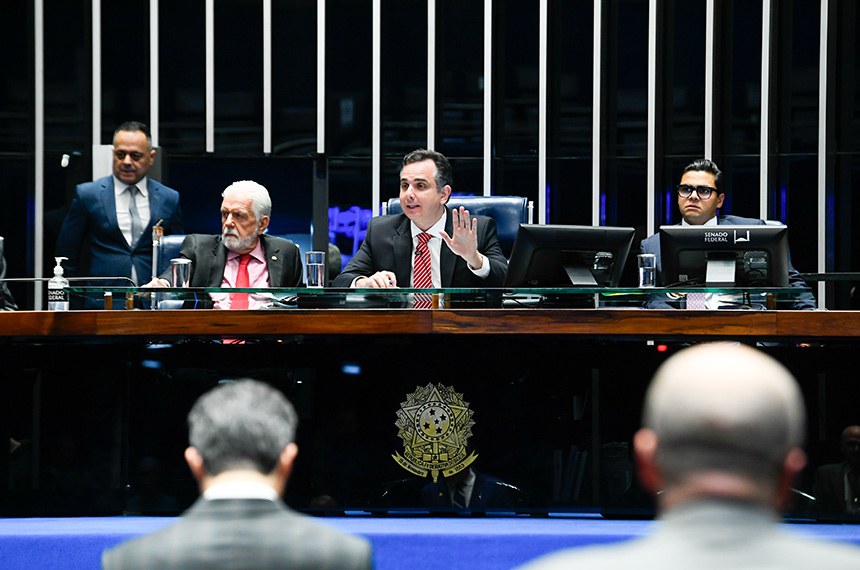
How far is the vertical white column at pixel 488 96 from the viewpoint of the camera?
683cm

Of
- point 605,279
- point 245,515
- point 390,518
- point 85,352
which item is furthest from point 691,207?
point 245,515

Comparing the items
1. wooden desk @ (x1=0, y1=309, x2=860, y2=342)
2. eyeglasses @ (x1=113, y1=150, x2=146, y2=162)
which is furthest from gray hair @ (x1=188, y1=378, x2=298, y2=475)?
eyeglasses @ (x1=113, y1=150, x2=146, y2=162)

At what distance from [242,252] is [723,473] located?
10.6 ft

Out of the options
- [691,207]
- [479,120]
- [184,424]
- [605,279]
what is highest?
[479,120]

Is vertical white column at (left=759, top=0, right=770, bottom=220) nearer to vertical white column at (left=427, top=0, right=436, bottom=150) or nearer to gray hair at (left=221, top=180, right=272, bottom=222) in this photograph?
vertical white column at (left=427, top=0, right=436, bottom=150)

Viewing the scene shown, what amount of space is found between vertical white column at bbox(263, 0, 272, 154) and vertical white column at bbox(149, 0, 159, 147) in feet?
2.02

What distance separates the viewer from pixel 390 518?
318 cm

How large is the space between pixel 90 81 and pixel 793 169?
159 inches

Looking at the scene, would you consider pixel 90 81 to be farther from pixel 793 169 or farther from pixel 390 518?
pixel 390 518

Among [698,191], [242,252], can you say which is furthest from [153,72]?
[698,191]

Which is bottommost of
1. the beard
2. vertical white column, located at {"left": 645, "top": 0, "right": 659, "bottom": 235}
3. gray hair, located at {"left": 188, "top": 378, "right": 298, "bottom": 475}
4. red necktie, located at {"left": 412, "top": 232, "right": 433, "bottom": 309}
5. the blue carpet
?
the blue carpet

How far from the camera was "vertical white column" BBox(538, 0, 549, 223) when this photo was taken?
6.80m

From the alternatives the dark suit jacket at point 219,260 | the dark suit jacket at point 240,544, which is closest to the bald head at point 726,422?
the dark suit jacket at point 240,544

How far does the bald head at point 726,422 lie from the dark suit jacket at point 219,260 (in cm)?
307
